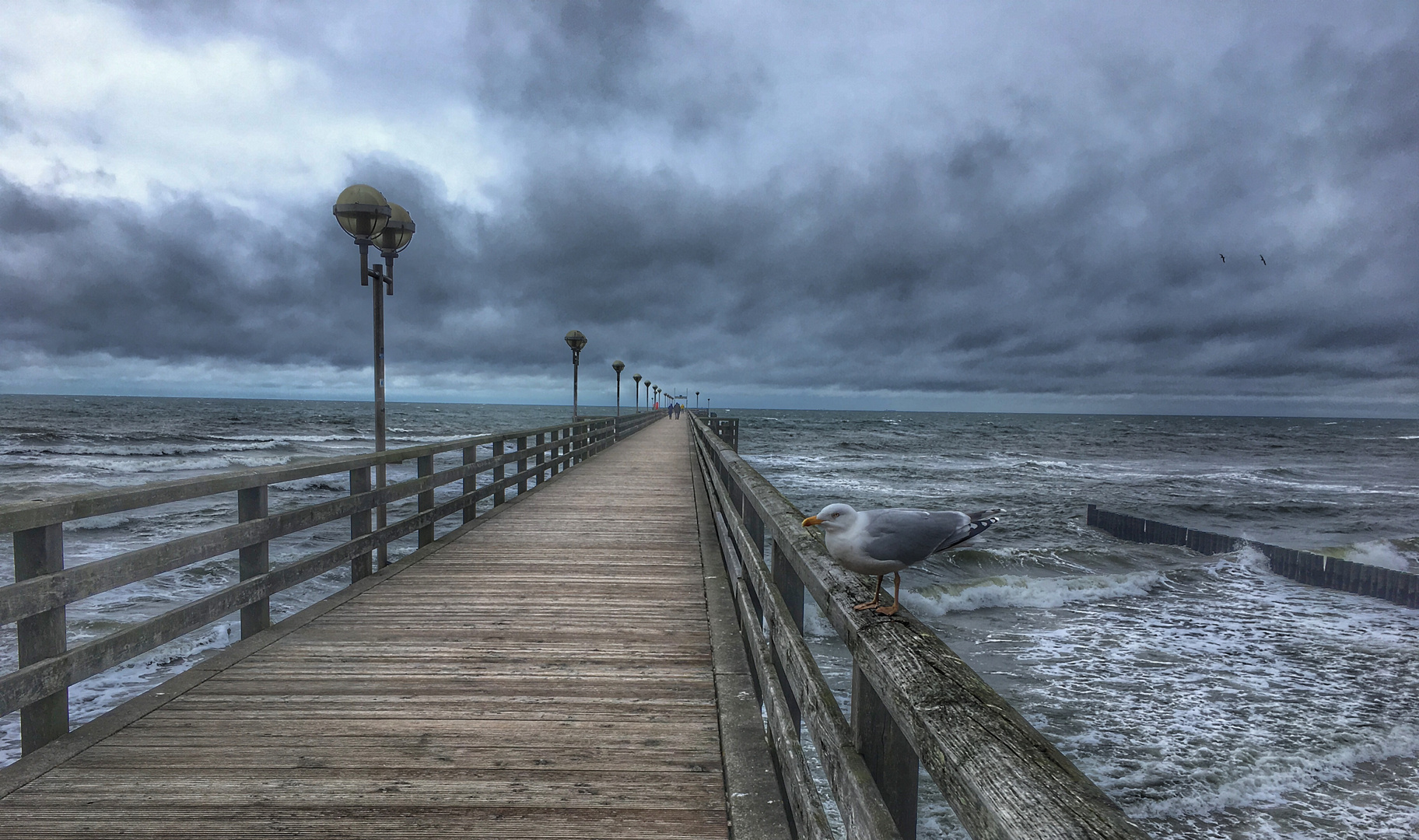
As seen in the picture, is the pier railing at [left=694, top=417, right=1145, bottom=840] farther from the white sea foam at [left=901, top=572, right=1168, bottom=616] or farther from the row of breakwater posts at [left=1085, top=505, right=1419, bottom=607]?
the row of breakwater posts at [left=1085, top=505, right=1419, bottom=607]

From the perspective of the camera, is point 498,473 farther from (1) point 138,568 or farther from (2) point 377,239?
(1) point 138,568

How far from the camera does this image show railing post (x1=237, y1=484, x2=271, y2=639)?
4039 millimetres

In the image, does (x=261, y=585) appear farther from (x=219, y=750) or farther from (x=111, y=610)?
(x=111, y=610)

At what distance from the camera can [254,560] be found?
13.6 feet

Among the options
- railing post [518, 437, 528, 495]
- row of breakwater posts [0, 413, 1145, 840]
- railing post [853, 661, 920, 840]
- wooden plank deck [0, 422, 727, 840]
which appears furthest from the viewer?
railing post [518, 437, 528, 495]

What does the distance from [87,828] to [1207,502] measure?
110ft

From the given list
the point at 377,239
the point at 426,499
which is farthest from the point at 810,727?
the point at 377,239

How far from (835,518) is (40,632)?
3192mm

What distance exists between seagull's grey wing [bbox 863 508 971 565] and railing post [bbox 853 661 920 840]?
0.36 m

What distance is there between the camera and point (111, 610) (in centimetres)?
895

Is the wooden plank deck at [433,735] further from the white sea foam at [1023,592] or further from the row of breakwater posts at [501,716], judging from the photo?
the white sea foam at [1023,592]

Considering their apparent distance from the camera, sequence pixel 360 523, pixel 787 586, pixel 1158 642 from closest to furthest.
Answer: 1. pixel 787 586
2. pixel 360 523
3. pixel 1158 642

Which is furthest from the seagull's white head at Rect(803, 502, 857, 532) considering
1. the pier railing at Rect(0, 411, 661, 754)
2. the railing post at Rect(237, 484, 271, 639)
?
the railing post at Rect(237, 484, 271, 639)

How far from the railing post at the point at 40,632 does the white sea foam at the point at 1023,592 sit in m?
10.1
